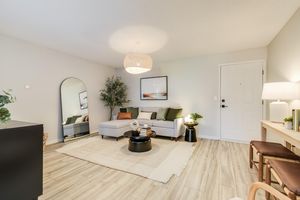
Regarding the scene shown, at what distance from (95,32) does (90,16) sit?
56 cm

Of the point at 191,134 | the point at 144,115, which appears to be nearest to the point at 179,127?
the point at 191,134

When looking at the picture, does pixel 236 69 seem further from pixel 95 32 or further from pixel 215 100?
pixel 95 32

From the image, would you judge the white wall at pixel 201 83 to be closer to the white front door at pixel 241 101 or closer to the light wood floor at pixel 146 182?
the white front door at pixel 241 101

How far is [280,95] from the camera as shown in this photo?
2.22 meters

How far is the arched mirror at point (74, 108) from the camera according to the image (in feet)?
13.5

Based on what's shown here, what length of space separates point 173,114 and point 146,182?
2500 mm

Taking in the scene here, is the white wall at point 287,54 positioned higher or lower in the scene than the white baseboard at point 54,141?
higher

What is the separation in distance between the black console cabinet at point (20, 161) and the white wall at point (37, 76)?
2590mm

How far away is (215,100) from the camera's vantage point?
421cm

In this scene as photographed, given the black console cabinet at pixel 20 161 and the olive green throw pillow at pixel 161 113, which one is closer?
the black console cabinet at pixel 20 161

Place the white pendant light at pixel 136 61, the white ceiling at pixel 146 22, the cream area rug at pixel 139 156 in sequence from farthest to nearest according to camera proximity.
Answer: the white pendant light at pixel 136 61 → the cream area rug at pixel 139 156 → the white ceiling at pixel 146 22

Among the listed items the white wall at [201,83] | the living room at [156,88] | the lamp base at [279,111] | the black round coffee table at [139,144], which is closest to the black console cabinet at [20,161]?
the living room at [156,88]

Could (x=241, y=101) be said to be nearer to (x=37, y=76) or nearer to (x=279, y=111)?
(x=279, y=111)

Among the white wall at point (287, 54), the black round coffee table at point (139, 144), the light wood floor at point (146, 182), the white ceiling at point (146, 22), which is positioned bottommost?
the light wood floor at point (146, 182)
